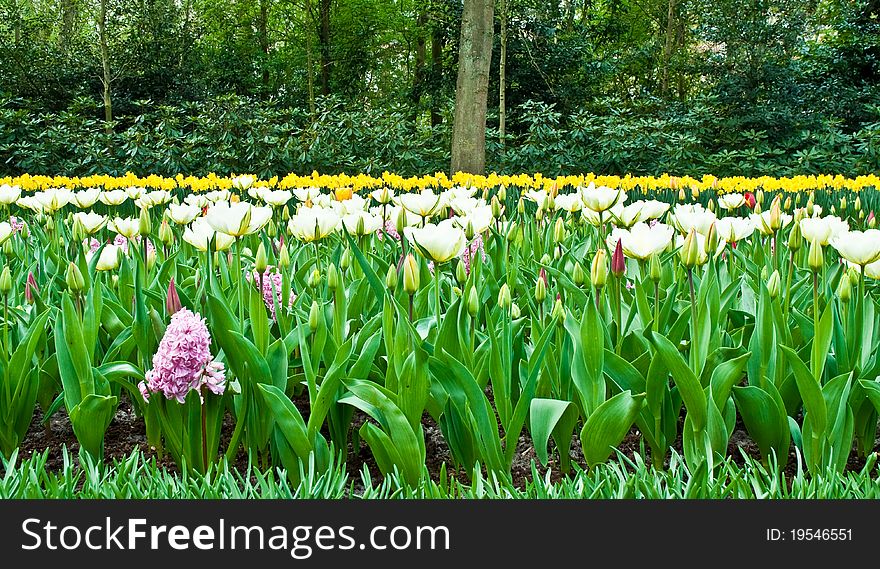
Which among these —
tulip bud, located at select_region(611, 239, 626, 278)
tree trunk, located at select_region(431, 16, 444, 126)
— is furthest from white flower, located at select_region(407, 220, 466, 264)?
tree trunk, located at select_region(431, 16, 444, 126)

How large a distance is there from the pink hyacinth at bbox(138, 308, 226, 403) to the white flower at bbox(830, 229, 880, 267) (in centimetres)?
137

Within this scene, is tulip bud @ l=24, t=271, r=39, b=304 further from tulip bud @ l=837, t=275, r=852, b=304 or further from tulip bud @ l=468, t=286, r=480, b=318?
tulip bud @ l=837, t=275, r=852, b=304

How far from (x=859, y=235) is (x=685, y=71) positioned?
18.0 meters

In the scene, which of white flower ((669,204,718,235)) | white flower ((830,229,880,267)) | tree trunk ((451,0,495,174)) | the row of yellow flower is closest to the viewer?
white flower ((830,229,880,267))

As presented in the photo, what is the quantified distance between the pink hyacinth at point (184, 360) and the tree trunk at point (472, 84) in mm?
9629

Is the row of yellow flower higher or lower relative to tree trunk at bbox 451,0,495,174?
lower

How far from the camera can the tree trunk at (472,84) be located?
10656 millimetres

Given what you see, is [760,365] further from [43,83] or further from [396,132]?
[43,83]

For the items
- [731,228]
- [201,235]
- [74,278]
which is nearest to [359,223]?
[201,235]

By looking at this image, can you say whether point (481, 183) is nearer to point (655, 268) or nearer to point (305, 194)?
point (305, 194)

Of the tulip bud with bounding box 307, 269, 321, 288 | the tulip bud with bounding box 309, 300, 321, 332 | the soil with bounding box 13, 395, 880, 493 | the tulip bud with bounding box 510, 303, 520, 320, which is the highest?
the tulip bud with bounding box 307, 269, 321, 288

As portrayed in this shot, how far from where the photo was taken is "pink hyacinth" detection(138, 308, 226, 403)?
151cm

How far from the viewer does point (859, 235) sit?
1844mm

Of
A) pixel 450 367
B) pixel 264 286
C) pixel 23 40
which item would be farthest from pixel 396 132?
pixel 450 367
